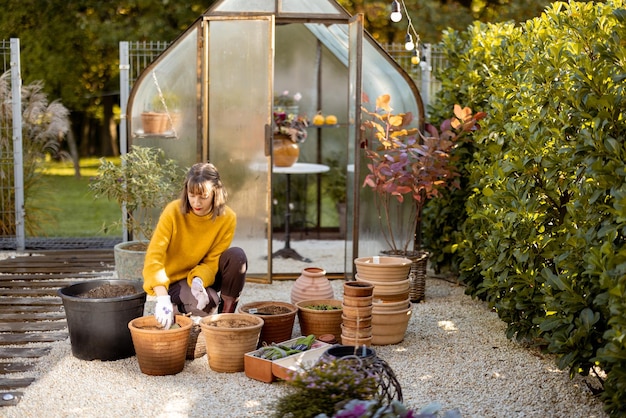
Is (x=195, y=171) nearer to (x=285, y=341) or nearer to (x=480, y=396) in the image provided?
(x=285, y=341)

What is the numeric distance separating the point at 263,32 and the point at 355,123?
112 cm

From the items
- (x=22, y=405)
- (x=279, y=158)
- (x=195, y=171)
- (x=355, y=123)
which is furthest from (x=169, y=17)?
(x=22, y=405)

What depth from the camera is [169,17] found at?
14.6 meters

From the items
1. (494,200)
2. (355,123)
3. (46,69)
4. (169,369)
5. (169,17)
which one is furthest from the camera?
(46,69)

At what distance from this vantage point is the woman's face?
4.72 m

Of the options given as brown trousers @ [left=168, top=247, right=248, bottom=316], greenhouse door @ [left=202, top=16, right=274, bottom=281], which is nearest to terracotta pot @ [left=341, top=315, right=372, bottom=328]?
brown trousers @ [left=168, top=247, right=248, bottom=316]

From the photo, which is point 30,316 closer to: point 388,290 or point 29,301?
point 29,301

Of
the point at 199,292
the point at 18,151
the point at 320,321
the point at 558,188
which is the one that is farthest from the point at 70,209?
the point at 558,188

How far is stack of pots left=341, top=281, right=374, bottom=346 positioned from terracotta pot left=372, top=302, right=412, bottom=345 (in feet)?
0.67

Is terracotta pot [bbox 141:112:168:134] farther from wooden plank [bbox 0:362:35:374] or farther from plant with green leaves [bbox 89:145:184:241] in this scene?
wooden plank [bbox 0:362:35:374]

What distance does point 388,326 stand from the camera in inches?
200

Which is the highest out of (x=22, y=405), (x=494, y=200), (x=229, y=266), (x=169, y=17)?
(x=169, y=17)

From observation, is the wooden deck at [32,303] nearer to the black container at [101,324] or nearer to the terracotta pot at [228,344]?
the black container at [101,324]

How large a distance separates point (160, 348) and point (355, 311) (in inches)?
45.7
